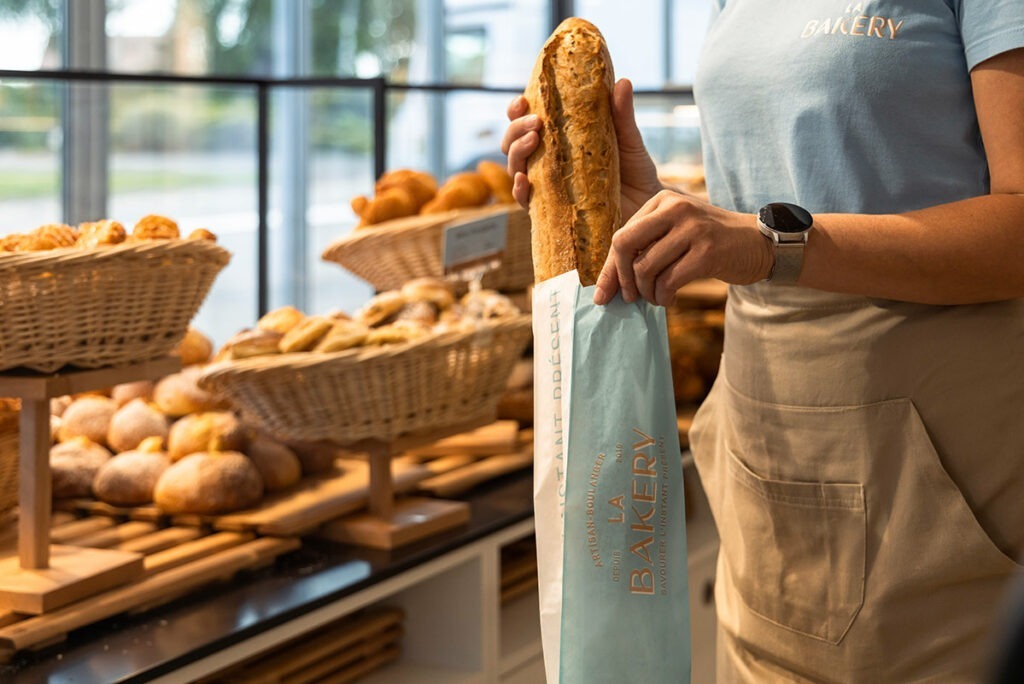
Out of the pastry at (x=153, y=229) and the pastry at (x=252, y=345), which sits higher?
the pastry at (x=153, y=229)

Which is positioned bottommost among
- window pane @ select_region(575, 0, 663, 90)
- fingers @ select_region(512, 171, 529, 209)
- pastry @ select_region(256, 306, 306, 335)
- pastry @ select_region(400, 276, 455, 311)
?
pastry @ select_region(256, 306, 306, 335)

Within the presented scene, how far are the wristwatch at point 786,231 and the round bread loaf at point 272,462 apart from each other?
3.68 feet

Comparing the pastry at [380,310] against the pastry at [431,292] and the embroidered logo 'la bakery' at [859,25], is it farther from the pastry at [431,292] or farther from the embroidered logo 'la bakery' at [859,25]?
the embroidered logo 'la bakery' at [859,25]

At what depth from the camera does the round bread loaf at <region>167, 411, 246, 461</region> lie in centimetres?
190

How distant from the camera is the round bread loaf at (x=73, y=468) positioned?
6.15 feet

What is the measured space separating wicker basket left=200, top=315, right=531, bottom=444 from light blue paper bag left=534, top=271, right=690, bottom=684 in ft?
2.41

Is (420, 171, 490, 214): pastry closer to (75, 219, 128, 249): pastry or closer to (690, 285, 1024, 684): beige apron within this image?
(75, 219, 128, 249): pastry

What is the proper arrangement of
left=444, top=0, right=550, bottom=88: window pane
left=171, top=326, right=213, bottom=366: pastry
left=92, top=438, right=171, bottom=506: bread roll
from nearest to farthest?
left=92, top=438, right=171, bottom=506: bread roll < left=171, top=326, right=213, bottom=366: pastry < left=444, top=0, right=550, bottom=88: window pane

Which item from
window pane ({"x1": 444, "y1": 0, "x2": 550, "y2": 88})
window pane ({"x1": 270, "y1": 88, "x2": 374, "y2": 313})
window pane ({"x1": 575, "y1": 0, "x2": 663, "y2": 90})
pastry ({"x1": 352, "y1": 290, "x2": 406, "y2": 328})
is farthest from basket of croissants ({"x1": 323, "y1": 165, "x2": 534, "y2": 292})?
window pane ({"x1": 575, "y1": 0, "x2": 663, "y2": 90})

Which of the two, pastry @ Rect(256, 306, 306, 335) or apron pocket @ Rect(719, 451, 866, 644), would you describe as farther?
pastry @ Rect(256, 306, 306, 335)

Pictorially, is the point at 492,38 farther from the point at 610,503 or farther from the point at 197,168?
the point at 610,503

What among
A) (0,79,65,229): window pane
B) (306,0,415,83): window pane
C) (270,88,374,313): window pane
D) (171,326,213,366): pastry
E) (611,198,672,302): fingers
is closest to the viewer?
(611,198,672,302): fingers

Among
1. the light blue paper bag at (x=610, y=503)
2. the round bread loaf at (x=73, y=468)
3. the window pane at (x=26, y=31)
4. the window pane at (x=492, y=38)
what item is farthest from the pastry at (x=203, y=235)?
the window pane at (x=492, y=38)

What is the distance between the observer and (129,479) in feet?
6.07
